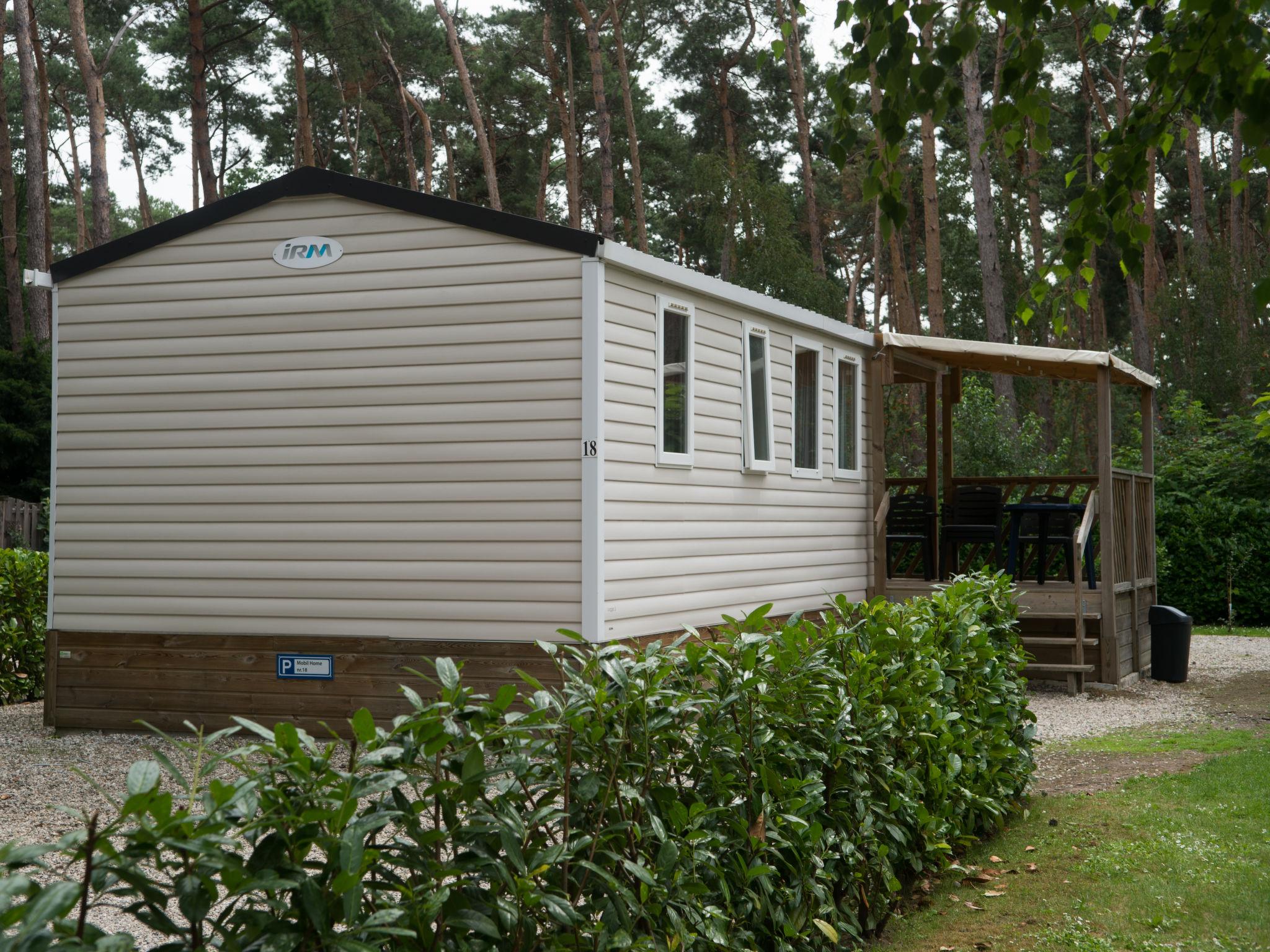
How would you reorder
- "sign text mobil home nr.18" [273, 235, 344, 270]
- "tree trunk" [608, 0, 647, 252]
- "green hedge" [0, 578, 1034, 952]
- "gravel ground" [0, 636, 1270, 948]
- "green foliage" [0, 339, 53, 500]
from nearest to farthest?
1. "green hedge" [0, 578, 1034, 952]
2. "gravel ground" [0, 636, 1270, 948]
3. "sign text mobil home nr.18" [273, 235, 344, 270]
4. "green foliage" [0, 339, 53, 500]
5. "tree trunk" [608, 0, 647, 252]

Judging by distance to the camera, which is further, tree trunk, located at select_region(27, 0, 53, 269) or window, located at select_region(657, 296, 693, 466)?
tree trunk, located at select_region(27, 0, 53, 269)

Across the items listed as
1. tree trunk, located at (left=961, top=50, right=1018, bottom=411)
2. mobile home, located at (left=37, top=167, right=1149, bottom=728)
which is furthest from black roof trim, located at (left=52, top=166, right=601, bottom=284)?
tree trunk, located at (left=961, top=50, right=1018, bottom=411)

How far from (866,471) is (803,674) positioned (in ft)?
26.7

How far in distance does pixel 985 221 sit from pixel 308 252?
13.0 m

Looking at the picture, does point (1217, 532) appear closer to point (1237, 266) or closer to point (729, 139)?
→ point (1237, 266)

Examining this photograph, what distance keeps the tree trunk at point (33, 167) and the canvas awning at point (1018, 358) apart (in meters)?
13.5

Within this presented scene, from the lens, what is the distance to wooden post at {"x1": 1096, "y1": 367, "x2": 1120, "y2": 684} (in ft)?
33.9

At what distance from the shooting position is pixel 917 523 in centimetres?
1194

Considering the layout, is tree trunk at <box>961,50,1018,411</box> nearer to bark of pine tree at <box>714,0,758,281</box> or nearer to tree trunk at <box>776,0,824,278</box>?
bark of pine tree at <box>714,0,758,281</box>

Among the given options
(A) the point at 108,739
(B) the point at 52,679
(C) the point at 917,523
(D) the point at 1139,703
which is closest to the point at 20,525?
(B) the point at 52,679

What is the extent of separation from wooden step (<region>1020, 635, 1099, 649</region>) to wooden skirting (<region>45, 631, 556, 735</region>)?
4914 mm

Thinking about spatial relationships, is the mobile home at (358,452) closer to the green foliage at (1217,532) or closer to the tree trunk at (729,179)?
the green foliage at (1217,532)

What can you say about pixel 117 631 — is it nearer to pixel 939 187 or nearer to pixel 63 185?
pixel 939 187

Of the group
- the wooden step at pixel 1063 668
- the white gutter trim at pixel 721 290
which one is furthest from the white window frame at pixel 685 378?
the wooden step at pixel 1063 668
